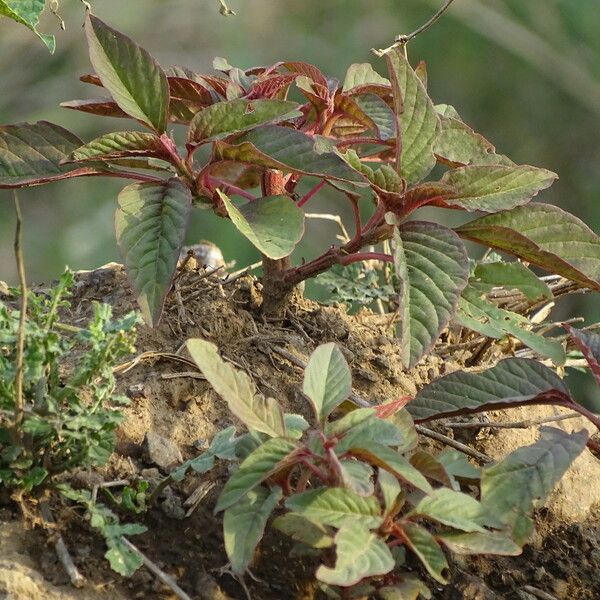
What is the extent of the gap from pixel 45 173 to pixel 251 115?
25cm

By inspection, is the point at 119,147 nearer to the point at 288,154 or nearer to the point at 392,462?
the point at 288,154

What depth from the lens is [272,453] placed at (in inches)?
35.4

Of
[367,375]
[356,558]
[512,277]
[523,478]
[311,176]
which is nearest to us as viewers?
[356,558]

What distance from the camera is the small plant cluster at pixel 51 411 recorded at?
0.94 m

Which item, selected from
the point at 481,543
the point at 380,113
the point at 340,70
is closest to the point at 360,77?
the point at 380,113

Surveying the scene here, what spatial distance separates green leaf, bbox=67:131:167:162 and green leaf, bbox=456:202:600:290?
36 cm

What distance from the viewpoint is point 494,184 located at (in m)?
1.14

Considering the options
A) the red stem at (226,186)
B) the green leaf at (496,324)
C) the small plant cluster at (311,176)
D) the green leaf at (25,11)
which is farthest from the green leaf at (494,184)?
the green leaf at (25,11)

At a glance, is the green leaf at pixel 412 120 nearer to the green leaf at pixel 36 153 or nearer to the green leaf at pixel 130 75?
the green leaf at pixel 130 75

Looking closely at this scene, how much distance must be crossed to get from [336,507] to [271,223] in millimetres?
355

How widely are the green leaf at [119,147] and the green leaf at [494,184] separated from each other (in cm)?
33

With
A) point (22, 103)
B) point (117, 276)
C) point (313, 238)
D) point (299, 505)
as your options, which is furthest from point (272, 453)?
point (22, 103)

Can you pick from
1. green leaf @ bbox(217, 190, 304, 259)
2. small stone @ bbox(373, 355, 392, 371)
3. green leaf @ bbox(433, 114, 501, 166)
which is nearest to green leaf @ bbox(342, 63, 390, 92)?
green leaf @ bbox(433, 114, 501, 166)

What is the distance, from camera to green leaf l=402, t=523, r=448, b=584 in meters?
0.90
